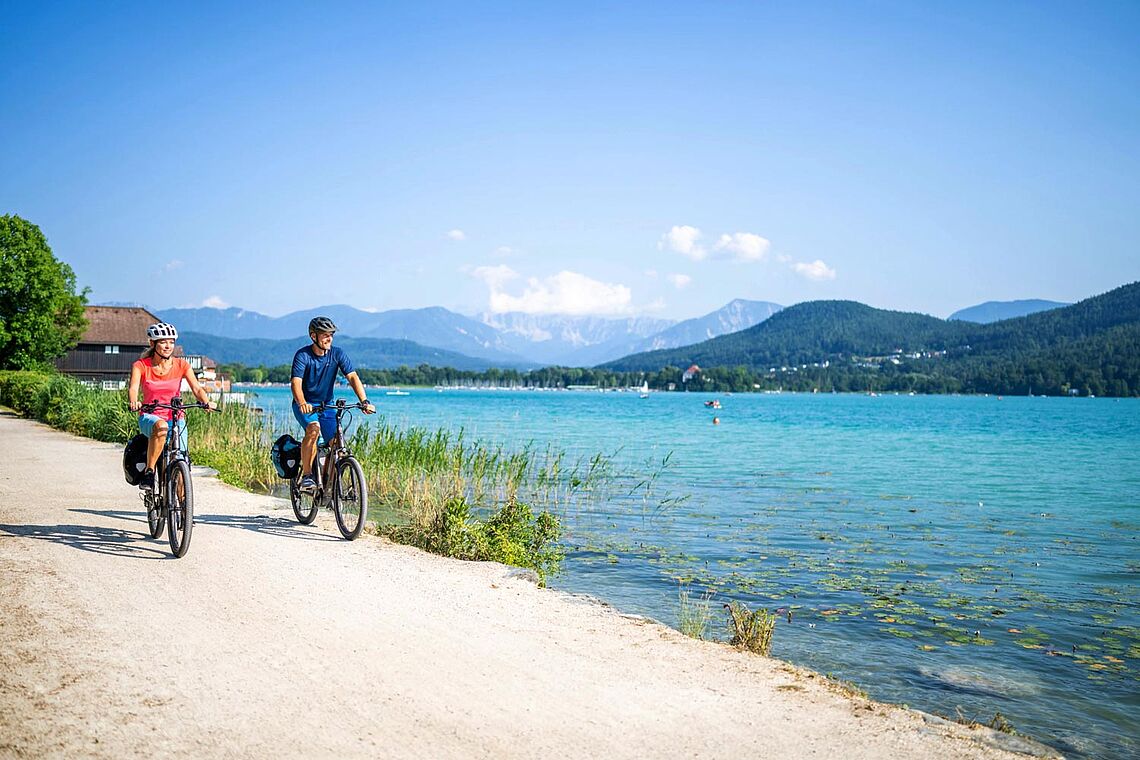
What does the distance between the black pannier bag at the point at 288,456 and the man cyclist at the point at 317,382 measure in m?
0.28

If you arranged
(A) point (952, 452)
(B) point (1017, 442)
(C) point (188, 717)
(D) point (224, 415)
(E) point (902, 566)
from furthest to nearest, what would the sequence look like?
(B) point (1017, 442) → (A) point (952, 452) → (D) point (224, 415) → (E) point (902, 566) → (C) point (188, 717)

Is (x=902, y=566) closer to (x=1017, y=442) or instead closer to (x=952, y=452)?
(x=952, y=452)

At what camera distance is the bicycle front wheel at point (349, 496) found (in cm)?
989

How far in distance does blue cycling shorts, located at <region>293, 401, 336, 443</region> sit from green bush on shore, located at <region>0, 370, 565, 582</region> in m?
1.55

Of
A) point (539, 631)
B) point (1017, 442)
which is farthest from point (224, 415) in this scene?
point (1017, 442)

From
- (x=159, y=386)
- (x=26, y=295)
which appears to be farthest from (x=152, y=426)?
(x=26, y=295)

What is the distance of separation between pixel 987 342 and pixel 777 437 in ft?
559

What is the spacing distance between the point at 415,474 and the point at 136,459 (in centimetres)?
733

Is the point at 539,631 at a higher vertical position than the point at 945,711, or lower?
higher

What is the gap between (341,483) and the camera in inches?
397

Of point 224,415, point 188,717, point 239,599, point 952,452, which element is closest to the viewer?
point 188,717

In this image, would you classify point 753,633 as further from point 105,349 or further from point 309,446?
point 105,349

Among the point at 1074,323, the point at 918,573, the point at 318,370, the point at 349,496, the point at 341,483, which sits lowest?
the point at 918,573

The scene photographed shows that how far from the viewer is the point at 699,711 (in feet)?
17.0
